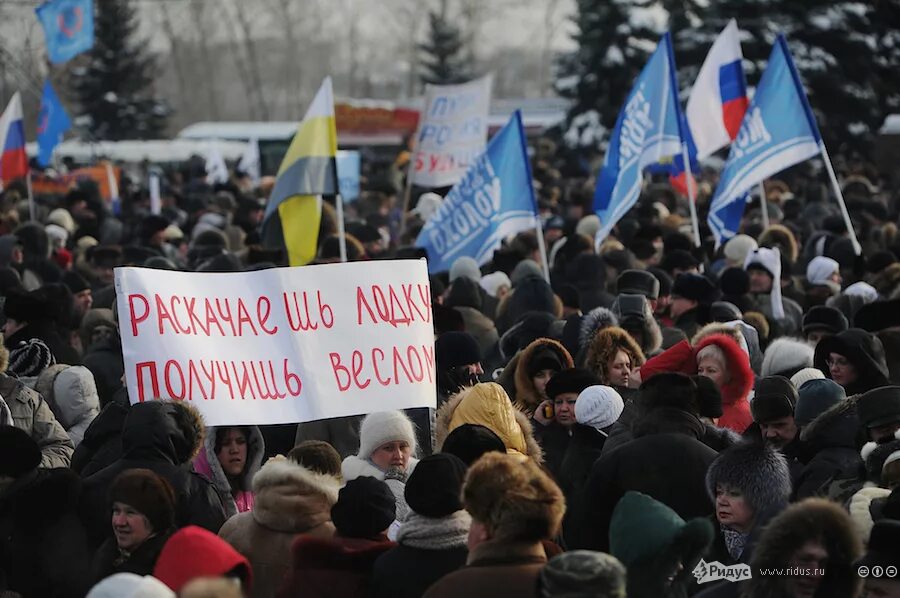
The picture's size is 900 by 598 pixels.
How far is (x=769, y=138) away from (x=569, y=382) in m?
6.03

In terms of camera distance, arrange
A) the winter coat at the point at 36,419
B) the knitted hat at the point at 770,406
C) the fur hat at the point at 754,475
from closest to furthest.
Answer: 1. the fur hat at the point at 754,475
2. the knitted hat at the point at 770,406
3. the winter coat at the point at 36,419

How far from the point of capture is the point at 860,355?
7.20m

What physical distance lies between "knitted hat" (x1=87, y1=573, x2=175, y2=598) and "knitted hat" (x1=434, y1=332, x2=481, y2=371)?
4.02 m

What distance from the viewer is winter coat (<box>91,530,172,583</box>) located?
4.86 meters

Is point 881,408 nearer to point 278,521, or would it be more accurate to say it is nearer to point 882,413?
point 882,413

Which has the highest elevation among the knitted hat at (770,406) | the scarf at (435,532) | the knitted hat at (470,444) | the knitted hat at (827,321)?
the knitted hat at (470,444)

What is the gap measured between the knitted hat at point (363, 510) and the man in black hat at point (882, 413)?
79.5 inches

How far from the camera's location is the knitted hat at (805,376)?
274 inches

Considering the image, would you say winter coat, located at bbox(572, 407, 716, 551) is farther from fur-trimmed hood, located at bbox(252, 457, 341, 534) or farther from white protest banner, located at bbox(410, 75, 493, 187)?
white protest banner, located at bbox(410, 75, 493, 187)

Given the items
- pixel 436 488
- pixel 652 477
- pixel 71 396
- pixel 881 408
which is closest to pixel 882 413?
pixel 881 408

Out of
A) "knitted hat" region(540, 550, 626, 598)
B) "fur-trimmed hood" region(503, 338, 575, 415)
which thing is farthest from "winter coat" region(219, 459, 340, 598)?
"fur-trimmed hood" region(503, 338, 575, 415)

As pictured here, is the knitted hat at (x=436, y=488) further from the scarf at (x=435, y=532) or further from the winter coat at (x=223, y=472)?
the winter coat at (x=223, y=472)

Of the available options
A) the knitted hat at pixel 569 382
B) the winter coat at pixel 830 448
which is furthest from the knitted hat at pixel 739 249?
the winter coat at pixel 830 448

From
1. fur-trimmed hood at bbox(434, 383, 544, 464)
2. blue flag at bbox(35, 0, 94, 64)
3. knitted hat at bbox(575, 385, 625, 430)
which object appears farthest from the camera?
blue flag at bbox(35, 0, 94, 64)
